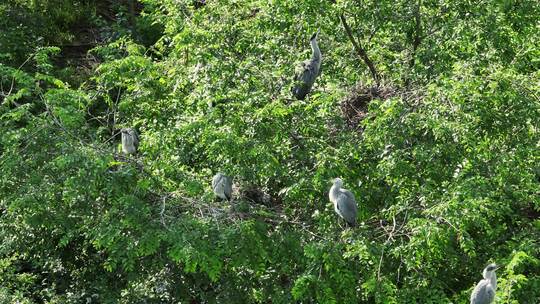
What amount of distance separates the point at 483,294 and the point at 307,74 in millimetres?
3165

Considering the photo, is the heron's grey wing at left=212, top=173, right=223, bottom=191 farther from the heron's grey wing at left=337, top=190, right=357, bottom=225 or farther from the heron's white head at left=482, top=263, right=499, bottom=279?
the heron's white head at left=482, top=263, right=499, bottom=279

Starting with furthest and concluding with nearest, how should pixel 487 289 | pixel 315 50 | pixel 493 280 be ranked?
1. pixel 315 50
2. pixel 493 280
3. pixel 487 289

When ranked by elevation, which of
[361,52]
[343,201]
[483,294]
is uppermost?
[361,52]

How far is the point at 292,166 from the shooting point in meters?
7.72

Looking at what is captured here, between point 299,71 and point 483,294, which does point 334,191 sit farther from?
point 299,71

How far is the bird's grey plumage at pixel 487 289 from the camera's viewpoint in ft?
19.6

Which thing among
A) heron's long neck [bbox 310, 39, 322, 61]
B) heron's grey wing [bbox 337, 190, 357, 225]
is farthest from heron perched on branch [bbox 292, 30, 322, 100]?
heron's grey wing [bbox 337, 190, 357, 225]

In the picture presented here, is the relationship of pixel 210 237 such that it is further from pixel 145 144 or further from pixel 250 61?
pixel 250 61

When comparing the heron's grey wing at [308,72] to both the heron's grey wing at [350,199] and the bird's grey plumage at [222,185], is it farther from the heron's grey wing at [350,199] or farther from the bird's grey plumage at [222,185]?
the heron's grey wing at [350,199]

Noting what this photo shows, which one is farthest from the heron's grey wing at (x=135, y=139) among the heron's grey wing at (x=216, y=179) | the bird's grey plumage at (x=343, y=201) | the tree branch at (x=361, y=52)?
the bird's grey plumage at (x=343, y=201)

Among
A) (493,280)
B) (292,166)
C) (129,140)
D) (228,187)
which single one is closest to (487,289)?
(493,280)

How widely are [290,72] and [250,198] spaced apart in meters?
1.41

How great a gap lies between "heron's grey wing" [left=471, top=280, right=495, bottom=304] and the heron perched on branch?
2.84 meters

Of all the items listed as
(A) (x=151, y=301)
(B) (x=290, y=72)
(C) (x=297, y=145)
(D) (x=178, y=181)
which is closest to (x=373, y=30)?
(B) (x=290, y=72)
